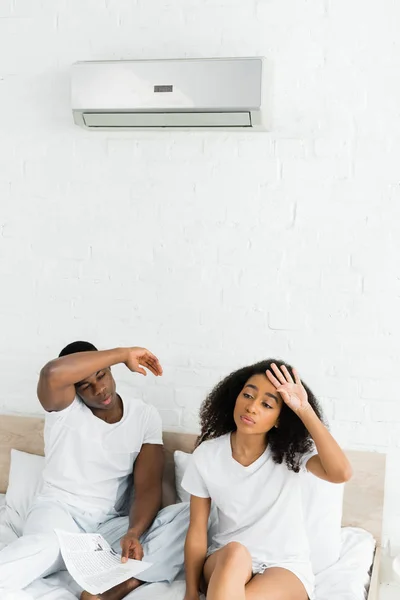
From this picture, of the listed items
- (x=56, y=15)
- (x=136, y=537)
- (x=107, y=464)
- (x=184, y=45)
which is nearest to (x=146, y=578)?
(x=136, y=537)

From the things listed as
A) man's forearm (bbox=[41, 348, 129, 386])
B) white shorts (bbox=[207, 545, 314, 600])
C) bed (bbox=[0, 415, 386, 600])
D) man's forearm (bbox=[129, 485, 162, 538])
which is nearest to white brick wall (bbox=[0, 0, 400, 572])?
bed (bbox=[0, 415, 386, 600])

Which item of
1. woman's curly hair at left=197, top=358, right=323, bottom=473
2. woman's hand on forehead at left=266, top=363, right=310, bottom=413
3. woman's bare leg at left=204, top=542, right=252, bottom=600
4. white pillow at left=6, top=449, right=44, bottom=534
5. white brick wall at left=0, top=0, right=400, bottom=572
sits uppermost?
white brick wall at left=0, top=0, right=400, bottom=572

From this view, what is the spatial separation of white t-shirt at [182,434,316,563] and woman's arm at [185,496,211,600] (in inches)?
1.3

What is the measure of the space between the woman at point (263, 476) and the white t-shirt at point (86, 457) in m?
0.35

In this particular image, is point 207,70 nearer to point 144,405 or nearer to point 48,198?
point 48,198

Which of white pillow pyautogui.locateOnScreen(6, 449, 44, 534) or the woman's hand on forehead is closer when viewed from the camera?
the woman's hand on forehead

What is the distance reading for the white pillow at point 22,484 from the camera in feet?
8.54

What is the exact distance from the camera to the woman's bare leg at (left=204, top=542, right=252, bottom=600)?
189 centimetres

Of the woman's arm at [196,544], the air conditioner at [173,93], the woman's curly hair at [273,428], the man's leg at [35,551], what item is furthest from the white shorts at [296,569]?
the air conditioner at [173,93]

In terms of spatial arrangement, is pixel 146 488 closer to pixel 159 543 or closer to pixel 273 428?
pixel 159 543

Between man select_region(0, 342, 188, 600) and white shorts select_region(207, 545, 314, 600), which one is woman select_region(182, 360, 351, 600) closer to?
white shorts select_region(207, 545, 314, 600)

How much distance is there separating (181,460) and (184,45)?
4.70 feet

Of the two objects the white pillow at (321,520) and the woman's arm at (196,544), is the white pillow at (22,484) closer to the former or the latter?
the woman's arm at (196,544)

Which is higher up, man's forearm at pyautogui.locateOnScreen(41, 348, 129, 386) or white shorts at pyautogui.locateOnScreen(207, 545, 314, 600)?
man's forearm at pyautogui.locateOnScreen(41, 348, 129, 386)
